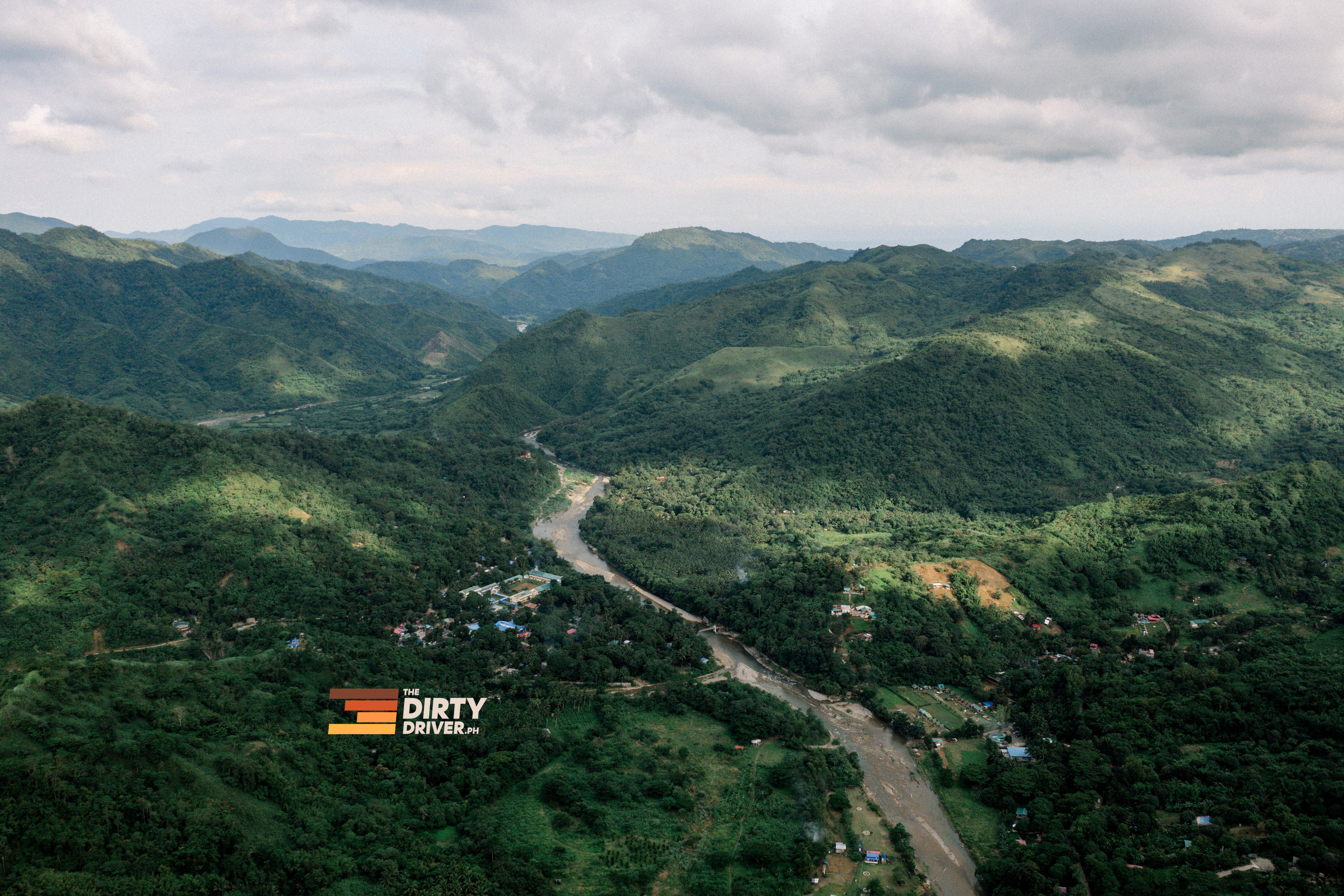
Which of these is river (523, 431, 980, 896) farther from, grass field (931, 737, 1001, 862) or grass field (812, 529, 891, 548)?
grass field (812, 529, 891, 548)

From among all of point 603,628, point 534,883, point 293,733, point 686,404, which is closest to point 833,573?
point 603,628

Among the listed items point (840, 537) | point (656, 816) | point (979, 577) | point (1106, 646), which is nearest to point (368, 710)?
point (656, 816)

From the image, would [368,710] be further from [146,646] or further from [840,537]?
[840,537]

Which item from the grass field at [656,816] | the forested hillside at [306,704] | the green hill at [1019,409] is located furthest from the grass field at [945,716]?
the green hill at [1019,409]

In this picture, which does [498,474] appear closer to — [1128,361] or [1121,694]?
[1121,694]

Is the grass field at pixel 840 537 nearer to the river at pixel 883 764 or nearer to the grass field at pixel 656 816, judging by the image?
the river at pixel 883 764

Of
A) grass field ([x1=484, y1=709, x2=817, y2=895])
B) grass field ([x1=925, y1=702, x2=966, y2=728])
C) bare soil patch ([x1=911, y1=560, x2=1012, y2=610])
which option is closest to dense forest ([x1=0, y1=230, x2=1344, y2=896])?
grass field ([x1=484, y1=709, x2=817, y2=895])
